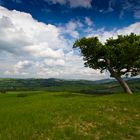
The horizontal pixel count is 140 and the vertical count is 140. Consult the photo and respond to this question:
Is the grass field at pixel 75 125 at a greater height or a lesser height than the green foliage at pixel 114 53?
lesser

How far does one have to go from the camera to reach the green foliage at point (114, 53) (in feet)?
212

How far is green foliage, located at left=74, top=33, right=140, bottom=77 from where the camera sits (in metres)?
64.6

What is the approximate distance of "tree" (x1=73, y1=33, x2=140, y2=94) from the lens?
64.6 metres

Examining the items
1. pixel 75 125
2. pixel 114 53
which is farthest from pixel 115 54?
pixel 75 125

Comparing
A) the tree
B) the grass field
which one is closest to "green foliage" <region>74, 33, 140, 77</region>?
the tree

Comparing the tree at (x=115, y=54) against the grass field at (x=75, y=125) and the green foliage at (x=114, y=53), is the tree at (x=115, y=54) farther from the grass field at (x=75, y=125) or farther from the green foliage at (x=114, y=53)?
the grass field at (x=75, y=125)

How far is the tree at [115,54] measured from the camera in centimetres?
6456

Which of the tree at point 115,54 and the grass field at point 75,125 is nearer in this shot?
the grass field at point 75,125

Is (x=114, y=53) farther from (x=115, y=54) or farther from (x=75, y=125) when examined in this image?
(x=75, y=125)

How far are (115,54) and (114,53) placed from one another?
1.24 ft

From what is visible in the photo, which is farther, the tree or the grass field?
the tree

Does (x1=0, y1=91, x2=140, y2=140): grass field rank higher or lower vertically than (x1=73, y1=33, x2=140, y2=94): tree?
lower

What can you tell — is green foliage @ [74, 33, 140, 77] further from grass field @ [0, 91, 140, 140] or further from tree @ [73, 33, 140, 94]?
grass field @ [0, 91, 140, 140]

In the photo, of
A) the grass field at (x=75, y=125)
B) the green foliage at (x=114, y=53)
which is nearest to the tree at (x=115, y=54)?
the green foliage at (x=114, y=53)
